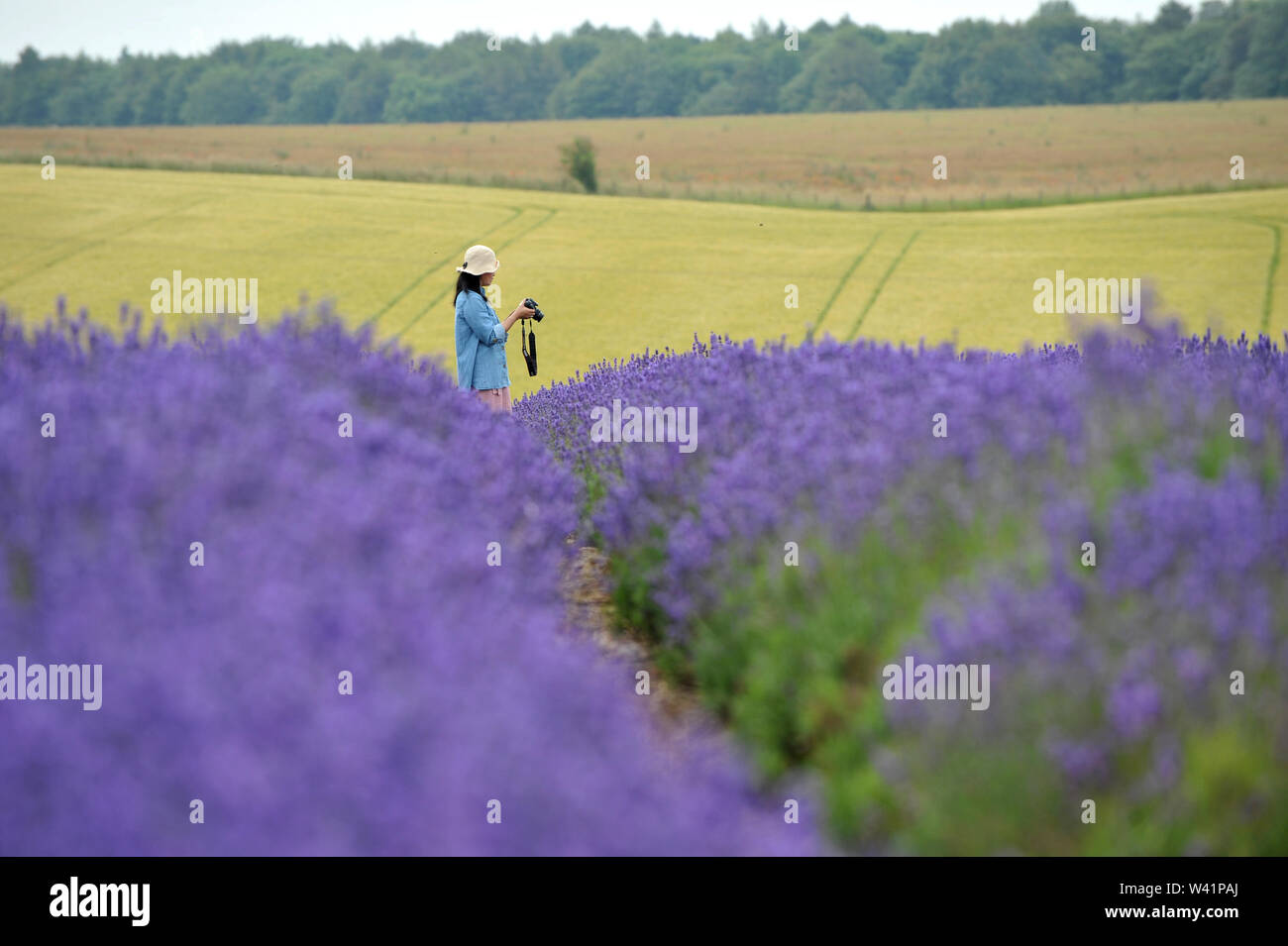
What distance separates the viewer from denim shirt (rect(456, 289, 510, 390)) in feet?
22.3

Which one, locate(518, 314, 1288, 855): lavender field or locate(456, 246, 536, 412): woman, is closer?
locate(518, 314, 1288, 855): lavender field

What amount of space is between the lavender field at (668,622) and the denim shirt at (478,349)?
2.71m

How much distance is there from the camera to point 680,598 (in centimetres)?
354

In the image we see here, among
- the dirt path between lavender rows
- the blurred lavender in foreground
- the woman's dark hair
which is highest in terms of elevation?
the woman's dark hair

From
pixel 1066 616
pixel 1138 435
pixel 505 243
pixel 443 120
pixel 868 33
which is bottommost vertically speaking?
pixel 1066 616

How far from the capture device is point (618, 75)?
7275 centimetres

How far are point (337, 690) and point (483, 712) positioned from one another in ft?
1.22

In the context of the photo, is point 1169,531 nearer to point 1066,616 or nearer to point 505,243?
point 1066,616

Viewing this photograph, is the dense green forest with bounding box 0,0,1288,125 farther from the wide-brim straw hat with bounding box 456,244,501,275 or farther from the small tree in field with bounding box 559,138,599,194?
the wide-brim straw hat with bounding box 456,244,501,275

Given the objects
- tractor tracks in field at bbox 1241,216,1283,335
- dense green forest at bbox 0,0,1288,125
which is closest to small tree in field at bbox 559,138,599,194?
tractor tracks in field at bbox 1241,216,1283,335

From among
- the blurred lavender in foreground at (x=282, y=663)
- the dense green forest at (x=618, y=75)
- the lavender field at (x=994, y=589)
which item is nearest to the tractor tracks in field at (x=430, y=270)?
the lavender field at (x=994, y=589)

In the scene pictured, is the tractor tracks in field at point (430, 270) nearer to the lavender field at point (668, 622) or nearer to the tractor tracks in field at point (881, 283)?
the tractor tracks in field at point (881, 283)
